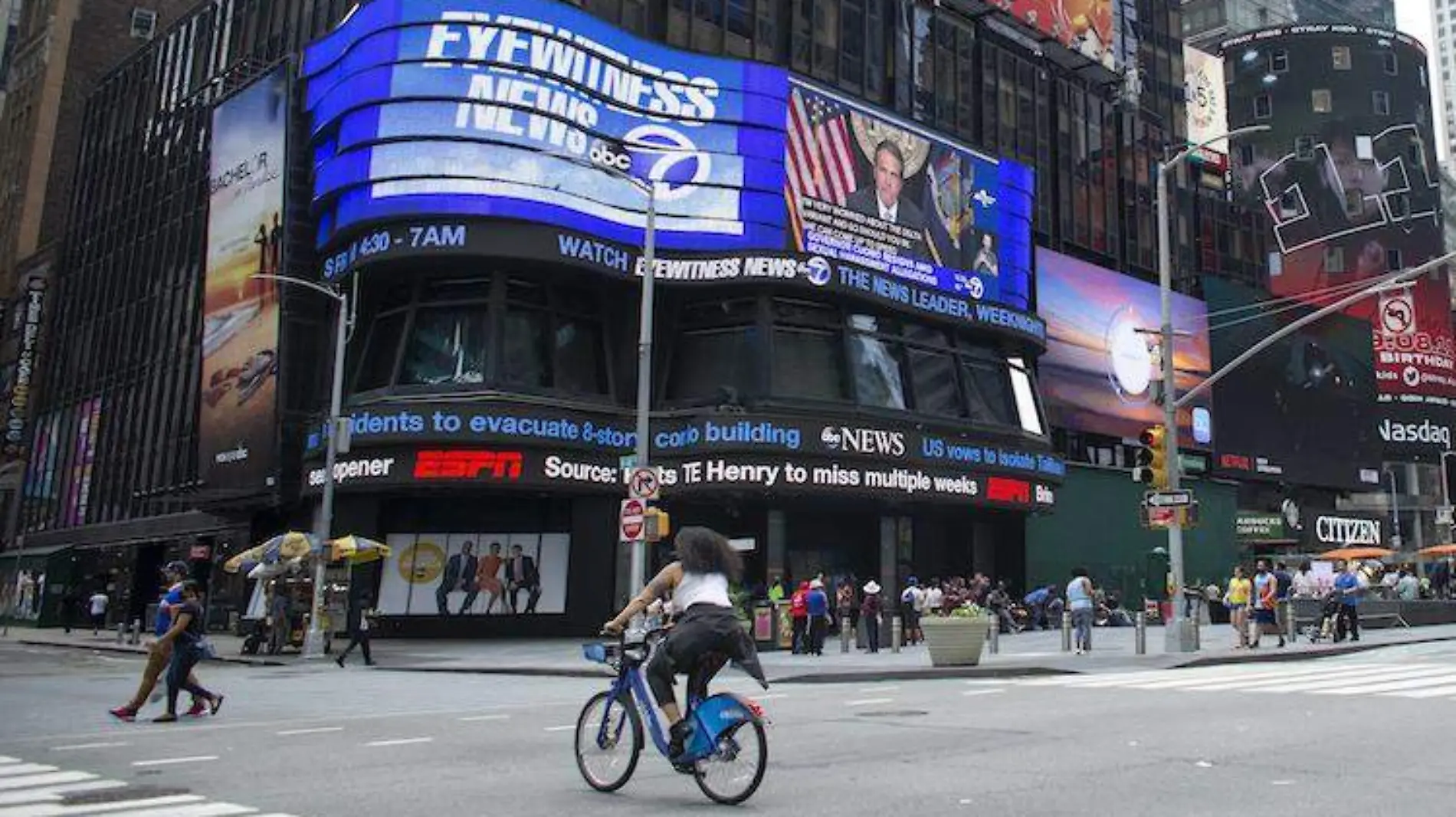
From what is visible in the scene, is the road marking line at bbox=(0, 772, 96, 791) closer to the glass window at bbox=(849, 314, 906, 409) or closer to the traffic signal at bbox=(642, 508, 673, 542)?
the traffic signal at bbox=(642, 508, 673, 542)

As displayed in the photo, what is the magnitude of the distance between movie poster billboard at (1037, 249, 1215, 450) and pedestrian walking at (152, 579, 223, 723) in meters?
39.8

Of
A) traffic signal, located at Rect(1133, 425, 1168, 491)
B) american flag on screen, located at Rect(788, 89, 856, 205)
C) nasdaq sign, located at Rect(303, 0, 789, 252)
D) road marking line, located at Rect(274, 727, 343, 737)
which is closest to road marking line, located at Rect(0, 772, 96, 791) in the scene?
road marking line, located at Rect(274, 727, 343, 737)

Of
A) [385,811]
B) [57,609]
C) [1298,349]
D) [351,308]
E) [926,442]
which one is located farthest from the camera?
[1298,349]

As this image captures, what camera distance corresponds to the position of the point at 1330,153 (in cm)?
8319

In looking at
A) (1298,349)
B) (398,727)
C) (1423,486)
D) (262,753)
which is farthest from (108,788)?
(1423,486)

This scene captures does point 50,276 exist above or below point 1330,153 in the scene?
below

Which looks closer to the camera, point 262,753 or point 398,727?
point 262,753

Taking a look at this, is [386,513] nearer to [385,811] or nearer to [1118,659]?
[1118,659]

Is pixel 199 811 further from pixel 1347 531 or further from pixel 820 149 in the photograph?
pixel 1347 531

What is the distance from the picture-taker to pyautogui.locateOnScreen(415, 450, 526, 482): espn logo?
98.5 ft

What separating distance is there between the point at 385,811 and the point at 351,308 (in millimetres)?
Answer: 27423

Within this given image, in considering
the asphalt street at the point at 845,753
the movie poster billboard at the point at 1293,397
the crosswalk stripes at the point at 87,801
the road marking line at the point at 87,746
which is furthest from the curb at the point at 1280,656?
the movie poster billboard at the point at 1293,397

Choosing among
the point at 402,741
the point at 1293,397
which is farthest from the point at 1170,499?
the point at 1293,397

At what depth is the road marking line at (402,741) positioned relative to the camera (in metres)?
10.8
